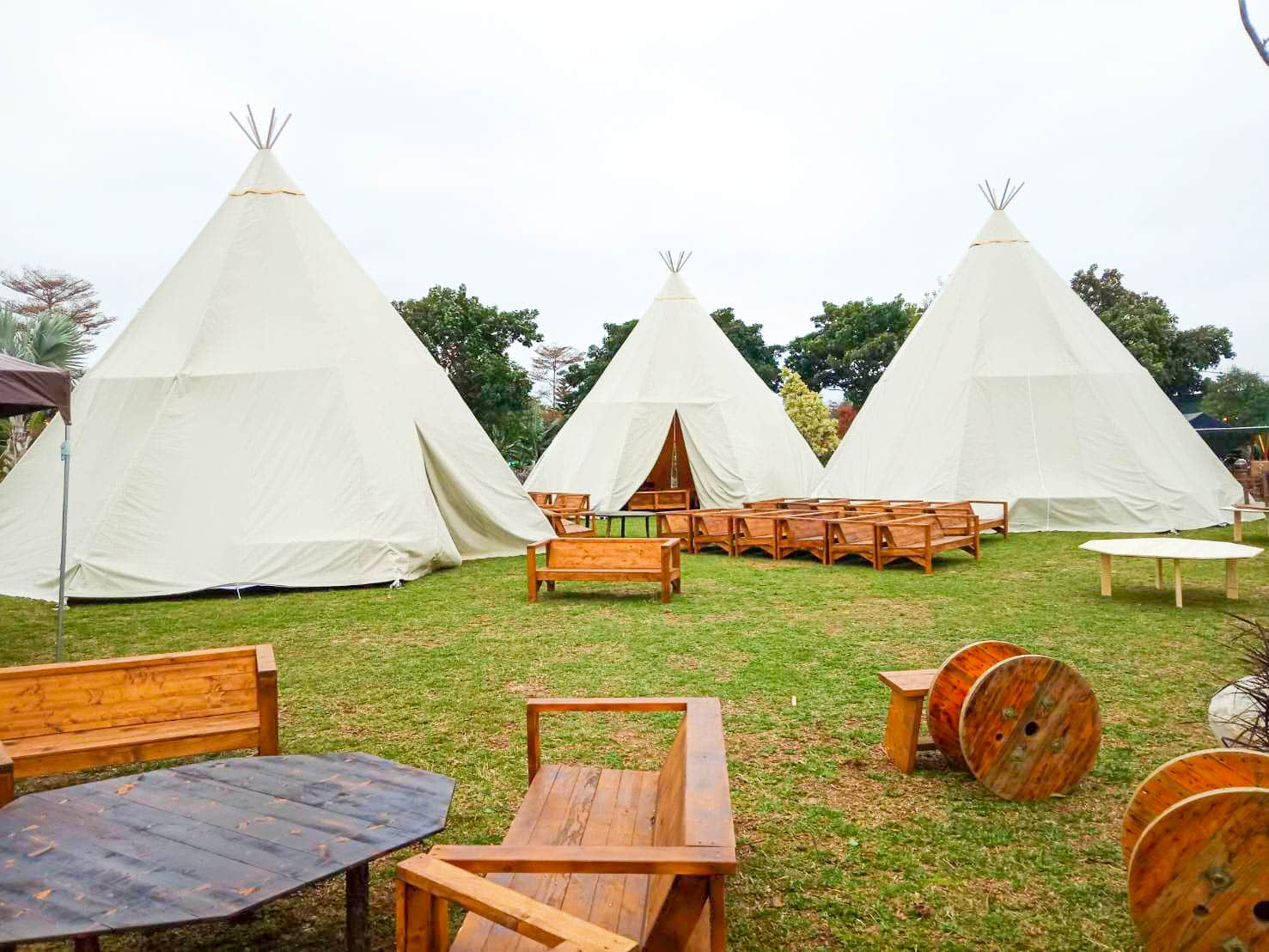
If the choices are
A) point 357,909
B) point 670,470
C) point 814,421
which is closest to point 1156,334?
point 814,421

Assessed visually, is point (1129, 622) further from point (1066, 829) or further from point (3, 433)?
point (3, 433)

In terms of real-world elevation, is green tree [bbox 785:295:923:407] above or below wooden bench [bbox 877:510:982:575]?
above

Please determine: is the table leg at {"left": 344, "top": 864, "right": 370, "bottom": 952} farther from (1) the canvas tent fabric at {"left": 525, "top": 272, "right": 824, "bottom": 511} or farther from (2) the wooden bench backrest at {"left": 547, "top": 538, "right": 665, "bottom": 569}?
(1) the canvas tent fabric at {"left": 525, "top": 272, "right": 824, "bottom": 511}

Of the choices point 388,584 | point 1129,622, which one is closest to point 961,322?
point 1129,622

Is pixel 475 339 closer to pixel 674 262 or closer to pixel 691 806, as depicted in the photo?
pixel 674 262

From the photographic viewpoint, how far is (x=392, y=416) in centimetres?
1188

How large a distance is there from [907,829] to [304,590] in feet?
27.8

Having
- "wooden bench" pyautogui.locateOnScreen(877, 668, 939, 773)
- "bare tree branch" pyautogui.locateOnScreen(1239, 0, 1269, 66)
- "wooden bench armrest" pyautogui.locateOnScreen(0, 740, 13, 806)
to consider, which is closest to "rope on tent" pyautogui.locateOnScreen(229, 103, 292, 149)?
"wooden bench armrest" pyautogui.locateOnScreen(0, 740, 13, 806)

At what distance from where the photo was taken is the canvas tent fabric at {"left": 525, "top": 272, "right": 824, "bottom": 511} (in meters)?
18.6

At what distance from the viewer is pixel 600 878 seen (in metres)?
2.71

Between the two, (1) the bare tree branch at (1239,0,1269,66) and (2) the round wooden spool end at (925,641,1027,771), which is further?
(2) the round wooden spool end at (925,641,1027,771)

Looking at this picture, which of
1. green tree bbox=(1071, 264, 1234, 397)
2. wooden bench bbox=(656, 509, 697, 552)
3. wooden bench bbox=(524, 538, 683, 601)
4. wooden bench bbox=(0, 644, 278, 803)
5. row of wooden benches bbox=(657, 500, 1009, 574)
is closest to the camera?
wooden bench bbox=(0, 644, 278, 803)

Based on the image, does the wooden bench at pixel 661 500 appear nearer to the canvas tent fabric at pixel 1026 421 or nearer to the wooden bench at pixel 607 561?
the canvas tent fabric at pixel 1026 421

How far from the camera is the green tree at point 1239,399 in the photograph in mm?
42750
